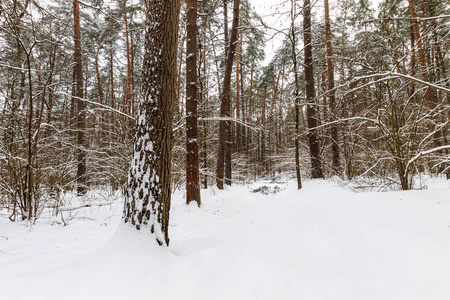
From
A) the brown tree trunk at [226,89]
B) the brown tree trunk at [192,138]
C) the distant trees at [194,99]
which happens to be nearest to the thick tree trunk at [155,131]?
the distant trees at [194,99]

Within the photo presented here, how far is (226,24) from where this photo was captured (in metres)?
9.05

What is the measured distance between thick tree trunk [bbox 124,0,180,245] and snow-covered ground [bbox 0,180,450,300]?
207 millimetres

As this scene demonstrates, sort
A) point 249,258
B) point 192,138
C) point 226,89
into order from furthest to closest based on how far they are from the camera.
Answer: point 226,89 < point 192,138 < point 249,258

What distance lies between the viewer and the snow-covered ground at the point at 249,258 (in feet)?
4.94

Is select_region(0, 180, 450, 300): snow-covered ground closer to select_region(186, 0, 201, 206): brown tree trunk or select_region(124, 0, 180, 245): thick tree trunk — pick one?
select_region(124, 0, 180, 245): thick tree trunk

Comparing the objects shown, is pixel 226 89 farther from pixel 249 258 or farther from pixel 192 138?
pixel 249 258

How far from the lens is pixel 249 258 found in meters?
2.14

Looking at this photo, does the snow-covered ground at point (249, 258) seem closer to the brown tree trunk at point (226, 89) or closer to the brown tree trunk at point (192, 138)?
the brown tree trunk at point (192, 138)

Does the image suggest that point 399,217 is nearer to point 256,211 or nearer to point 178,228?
point 256,211

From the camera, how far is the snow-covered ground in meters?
1.50

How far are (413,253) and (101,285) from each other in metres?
2.73

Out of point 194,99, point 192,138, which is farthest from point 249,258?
point 194,99

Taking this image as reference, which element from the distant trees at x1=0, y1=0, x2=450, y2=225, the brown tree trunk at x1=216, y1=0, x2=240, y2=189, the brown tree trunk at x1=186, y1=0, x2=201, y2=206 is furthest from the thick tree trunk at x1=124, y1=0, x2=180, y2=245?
the brown tree trunk at x1=216, y1=0, x2=240, y2=189

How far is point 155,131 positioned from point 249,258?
1.70 metres
